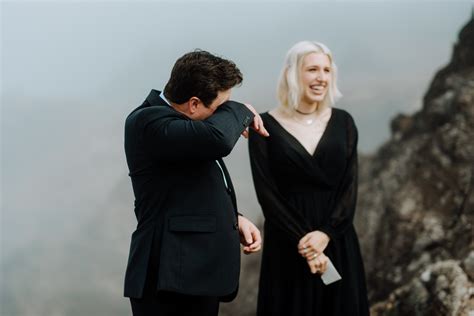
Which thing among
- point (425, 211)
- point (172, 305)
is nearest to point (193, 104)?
point (172, 305)

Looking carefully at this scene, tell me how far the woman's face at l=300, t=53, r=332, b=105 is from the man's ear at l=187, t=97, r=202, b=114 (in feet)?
4.32

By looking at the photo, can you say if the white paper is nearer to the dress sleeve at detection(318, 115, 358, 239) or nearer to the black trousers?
the dress sleeve at detection(318, 115, 358, 239)

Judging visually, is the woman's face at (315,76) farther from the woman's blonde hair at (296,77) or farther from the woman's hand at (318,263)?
the woman's hand at (318,263)

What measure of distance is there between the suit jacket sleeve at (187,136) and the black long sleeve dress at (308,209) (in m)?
1.23

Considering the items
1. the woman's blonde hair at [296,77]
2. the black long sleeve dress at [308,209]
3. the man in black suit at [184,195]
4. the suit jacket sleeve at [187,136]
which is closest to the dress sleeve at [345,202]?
the black long sleeve dress at [308,209]

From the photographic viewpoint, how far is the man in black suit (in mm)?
1970

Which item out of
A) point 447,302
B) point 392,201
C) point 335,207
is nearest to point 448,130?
point 392,201

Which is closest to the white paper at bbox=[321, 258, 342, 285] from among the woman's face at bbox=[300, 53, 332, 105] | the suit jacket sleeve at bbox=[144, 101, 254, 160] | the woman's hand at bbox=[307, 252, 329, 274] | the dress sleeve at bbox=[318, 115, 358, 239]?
the woman's hand at bbox=[307, 252, 329, 274]

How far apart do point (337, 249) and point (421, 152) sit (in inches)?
105

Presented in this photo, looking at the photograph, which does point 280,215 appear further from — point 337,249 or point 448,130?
point 448,130

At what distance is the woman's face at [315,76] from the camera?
322cm

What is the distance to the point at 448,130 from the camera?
17.0 feet

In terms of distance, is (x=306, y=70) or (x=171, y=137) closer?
(x=171, y=137)

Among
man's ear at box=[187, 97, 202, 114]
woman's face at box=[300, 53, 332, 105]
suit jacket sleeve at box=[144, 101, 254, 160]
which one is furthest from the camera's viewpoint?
woman's face at box=[300, 53, 332, 105]
